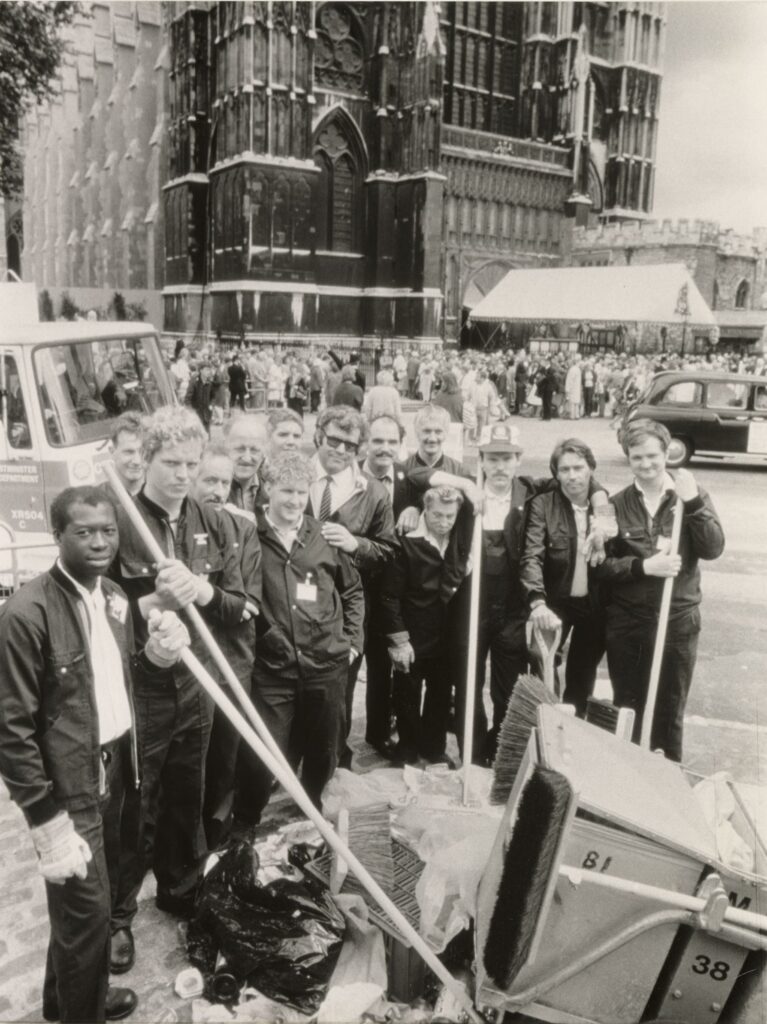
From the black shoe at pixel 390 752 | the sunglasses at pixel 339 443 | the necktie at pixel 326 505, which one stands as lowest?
the black shoe at pixel 390 752

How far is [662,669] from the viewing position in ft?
13.8

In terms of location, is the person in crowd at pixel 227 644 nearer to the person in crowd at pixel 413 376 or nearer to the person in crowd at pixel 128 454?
the person in crowd at pixel 128 454

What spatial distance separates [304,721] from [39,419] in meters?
4.46

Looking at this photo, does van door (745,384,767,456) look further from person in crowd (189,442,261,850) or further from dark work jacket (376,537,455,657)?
person in crowd (189,442,261,850)

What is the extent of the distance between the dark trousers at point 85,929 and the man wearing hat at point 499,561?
2.26m

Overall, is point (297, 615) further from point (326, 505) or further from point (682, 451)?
point (682, 451)

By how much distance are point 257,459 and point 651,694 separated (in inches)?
95.9

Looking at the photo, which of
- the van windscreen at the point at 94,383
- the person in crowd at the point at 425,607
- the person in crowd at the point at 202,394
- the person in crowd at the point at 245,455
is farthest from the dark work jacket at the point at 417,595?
the person in crowd at the point at 202,394

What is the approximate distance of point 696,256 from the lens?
42344 millimetres

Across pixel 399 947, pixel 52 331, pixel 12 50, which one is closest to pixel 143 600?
pixel 399 947

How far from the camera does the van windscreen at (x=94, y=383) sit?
7.26 meters

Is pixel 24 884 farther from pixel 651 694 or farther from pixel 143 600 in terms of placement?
pixel 651 694

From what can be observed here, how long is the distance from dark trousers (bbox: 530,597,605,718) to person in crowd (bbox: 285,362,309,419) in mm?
20173

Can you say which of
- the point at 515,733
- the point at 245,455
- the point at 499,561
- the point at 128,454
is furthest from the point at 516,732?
the point at 128,454
